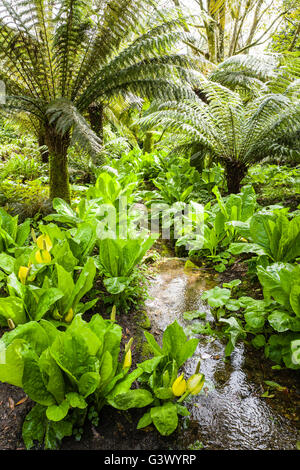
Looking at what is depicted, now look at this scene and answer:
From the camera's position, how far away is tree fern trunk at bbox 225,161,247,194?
4043 millimetres

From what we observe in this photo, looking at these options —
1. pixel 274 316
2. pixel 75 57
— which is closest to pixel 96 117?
pixel 75 57

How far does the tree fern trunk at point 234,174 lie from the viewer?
404 centimetres

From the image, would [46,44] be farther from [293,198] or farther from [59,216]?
[293,198]

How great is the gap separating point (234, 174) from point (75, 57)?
2.56 meters

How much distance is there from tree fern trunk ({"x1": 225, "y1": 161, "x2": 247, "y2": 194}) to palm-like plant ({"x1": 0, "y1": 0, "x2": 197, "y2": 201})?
1.35 metres

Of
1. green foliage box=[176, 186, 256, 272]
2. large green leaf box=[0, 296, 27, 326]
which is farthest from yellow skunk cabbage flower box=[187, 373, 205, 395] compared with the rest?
green foliage box=[176, 186, 256, 272]

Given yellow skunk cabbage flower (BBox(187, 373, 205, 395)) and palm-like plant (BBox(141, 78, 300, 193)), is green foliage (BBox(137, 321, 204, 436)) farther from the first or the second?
palm-like plant (BBox(141, 78, 300, 193))

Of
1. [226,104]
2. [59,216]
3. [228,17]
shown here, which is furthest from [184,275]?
[228,17]

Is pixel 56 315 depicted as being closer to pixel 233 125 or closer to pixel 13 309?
pixel 13 309

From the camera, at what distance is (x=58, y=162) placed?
320 centimetres

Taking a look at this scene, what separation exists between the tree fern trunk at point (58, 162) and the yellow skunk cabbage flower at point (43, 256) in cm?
172

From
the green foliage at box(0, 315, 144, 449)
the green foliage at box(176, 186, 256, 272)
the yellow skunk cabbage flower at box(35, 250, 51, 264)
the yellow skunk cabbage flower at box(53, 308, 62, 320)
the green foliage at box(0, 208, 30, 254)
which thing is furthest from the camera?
the green foliage at box(176, 186, 256, 272)

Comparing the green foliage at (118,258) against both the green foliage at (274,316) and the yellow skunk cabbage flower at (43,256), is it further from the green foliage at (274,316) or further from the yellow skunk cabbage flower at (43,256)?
the green foliage at (274,316)

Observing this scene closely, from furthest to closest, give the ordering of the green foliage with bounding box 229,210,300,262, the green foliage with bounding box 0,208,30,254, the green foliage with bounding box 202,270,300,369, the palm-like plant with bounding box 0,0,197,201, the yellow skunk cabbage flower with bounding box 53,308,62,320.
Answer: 1. the palm-like plant with bounding box 0,0,197,201
2. the green foliage with bounding box 0,208,30,254
3. the green foliage with bounding box 229,210,300,262
4. the yellow skunk cabbage flower with bounding box 53,308,62,320
5. the green foliage with bounding box 202,270,300,369
